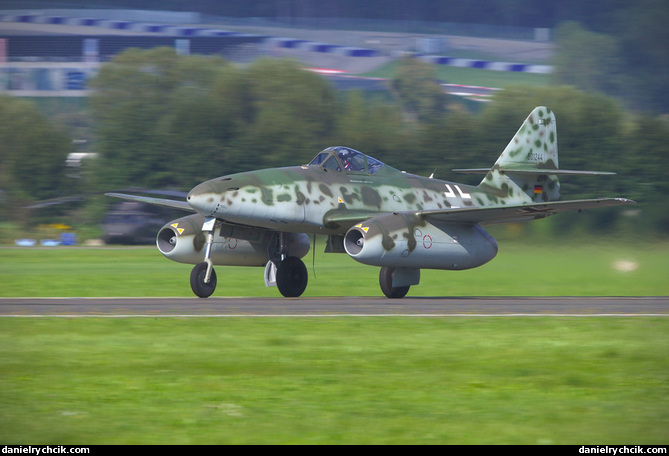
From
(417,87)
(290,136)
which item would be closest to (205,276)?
(290,136)

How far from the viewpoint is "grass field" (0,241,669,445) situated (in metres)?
7.54

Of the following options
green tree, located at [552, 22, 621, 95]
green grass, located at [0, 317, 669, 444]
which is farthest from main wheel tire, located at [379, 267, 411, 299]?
green tree, located at [552, 22, 621, 95]

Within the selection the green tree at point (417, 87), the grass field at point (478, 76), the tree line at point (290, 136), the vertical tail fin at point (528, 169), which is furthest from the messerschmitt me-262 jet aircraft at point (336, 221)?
the grass field at point (478, 76)

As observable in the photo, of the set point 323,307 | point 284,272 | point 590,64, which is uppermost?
point 323,307

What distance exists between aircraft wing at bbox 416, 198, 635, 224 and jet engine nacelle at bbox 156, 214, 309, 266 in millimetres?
3792

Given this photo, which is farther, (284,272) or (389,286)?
(284,272)

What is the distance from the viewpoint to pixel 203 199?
19016 millimetres

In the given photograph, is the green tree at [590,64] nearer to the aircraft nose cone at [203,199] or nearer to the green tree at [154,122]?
the green tree at [154,122]

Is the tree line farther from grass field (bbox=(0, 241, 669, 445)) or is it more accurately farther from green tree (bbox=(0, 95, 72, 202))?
grass field (bbox=(0, 241, 669, 445))

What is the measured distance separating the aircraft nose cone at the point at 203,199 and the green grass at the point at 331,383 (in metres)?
4.92

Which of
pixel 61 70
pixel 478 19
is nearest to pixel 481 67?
pixel 478 19

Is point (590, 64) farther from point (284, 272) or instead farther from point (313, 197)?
point (313, 197)

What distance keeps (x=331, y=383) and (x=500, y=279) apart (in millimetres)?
17019


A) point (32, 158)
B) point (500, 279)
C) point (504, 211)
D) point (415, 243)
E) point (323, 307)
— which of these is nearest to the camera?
point (323, 307)
